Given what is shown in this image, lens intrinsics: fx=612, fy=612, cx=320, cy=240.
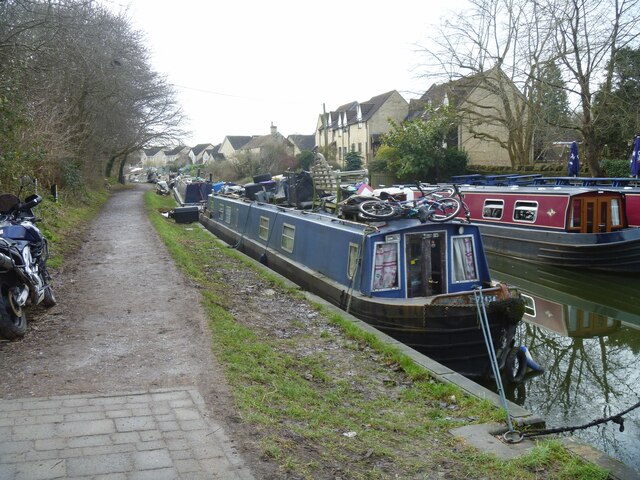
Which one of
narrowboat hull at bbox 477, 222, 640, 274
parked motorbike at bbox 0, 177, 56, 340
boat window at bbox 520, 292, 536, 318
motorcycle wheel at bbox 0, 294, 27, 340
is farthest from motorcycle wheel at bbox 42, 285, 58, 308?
narrowboat hull at bbox 477, 222, 640, 274

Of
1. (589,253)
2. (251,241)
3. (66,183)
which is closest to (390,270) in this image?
(251,241)

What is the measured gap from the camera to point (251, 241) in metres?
14.7

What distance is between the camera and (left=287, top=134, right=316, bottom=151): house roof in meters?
64.3

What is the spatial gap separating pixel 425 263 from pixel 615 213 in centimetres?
904

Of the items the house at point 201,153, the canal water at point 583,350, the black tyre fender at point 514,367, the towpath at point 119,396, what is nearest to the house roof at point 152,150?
the house at point 201,153

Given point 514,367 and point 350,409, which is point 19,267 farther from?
point 514,367

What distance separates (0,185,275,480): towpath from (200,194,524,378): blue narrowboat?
91.5 inches

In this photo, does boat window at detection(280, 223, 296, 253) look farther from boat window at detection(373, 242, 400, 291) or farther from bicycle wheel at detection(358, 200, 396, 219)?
boat window at detection(373, 242, 400, 291)

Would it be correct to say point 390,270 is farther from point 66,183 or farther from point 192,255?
point 66,183

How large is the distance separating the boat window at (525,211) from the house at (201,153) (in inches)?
3068

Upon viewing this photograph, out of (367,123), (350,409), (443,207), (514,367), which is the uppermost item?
(367,123)

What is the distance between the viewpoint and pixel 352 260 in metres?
8.91

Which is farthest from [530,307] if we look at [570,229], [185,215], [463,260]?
[185,215]

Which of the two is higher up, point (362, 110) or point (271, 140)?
point (362, 110)
